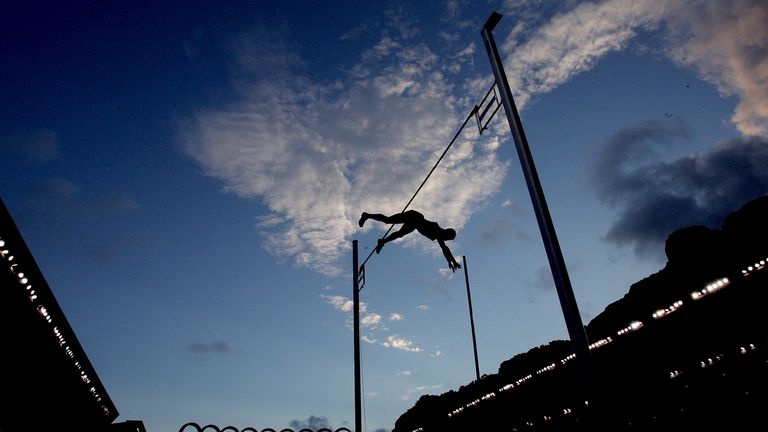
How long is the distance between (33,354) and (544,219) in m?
4.77

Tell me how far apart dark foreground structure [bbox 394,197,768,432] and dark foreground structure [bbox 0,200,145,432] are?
14.0ft

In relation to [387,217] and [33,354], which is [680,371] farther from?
[33,354]

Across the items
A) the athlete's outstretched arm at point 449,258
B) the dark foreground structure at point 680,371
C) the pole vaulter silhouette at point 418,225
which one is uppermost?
the pole vaulter silhouette at point 418,225

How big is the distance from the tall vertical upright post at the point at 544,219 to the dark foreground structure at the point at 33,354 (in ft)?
13.6

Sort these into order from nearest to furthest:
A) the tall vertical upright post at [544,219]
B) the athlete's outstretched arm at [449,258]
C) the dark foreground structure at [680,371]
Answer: the tall vertical upright post at [544,219] → the dark foreground structure at [680,371] → the athlete's outstretched arm at [449,258]

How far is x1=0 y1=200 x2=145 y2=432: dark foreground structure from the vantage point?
9.80 ft

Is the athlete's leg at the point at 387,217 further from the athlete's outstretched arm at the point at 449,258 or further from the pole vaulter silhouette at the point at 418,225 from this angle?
the athlete's outstretched arm at the point at 449,258

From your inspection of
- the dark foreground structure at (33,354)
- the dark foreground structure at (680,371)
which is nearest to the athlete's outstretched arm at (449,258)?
the dark foreground structure at (680,371)

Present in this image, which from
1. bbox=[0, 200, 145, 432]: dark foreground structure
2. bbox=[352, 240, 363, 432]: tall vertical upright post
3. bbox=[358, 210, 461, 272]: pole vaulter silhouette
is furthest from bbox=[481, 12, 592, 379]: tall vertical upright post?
bbox=[352, 240, 363, 432]: tall vertical upright post

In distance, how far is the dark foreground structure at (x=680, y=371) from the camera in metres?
4.01

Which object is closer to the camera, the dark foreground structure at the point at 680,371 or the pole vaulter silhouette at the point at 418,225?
the dark foreground structure at the point at 680,371

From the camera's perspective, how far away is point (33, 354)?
3479 mm

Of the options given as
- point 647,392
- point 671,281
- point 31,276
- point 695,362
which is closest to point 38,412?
point 31,276

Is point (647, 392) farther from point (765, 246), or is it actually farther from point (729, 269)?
point (765, 246)
